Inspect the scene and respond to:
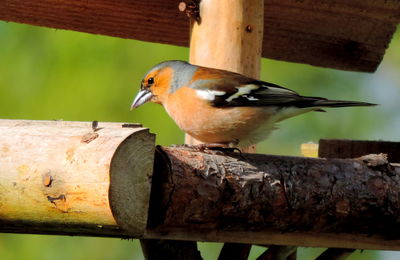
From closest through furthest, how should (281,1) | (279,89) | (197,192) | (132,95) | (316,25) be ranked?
(197,192)
(279,89)
(281,1)
(316,25)
(132,95)

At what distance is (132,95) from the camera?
7621 millimetres

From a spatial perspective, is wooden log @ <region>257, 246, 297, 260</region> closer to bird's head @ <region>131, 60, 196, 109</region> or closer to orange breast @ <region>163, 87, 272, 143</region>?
orange breast @ <region>163, 87, 272, 143</region>

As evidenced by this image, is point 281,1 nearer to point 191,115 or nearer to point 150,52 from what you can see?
point 191,115

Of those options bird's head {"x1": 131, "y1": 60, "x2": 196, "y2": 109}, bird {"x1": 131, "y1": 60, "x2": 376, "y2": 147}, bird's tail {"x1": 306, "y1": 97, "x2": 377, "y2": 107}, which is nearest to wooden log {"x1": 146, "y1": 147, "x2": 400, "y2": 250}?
bird's tail {"x1": 306, "y1": 97, "x2": 377, "y2": 107}

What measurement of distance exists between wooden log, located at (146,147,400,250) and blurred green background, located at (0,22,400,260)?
3.76 meters

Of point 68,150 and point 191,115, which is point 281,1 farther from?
point 68,150

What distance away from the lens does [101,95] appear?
24.8ft

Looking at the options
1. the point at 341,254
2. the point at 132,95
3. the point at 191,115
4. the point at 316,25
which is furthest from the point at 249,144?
the point at 132,95

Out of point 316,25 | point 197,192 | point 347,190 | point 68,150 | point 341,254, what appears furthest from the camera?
point 316,25

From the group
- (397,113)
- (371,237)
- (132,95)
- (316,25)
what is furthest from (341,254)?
(397,113)

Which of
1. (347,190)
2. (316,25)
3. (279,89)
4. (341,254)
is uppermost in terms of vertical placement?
(316,25)

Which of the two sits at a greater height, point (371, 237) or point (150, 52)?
point (150, 52)

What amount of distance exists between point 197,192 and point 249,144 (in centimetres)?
131

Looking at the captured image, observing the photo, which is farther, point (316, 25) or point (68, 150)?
point (316, 25)
